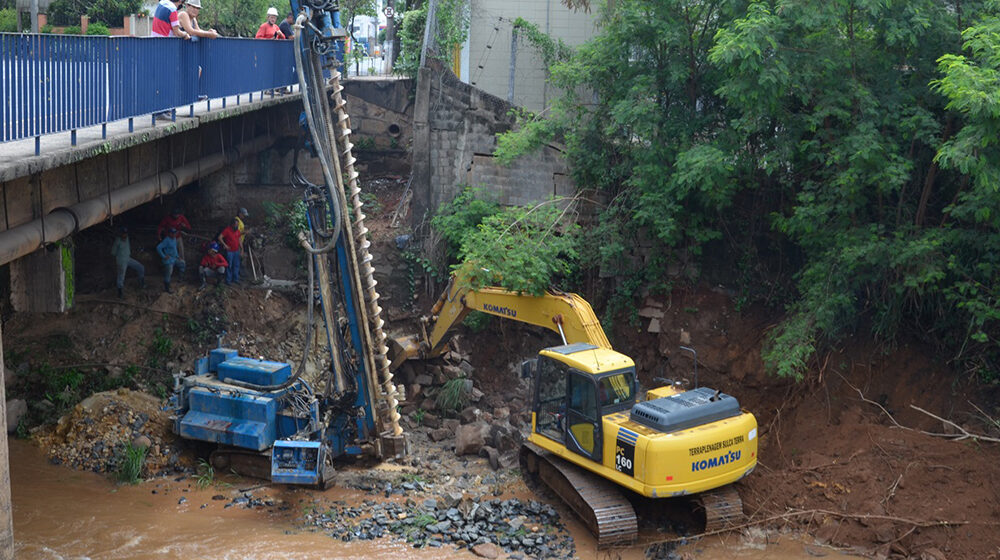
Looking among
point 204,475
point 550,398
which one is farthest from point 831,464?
point 204,475

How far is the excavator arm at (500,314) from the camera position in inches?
497

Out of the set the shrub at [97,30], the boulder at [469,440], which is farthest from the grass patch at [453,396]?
the shrub at [97,30]

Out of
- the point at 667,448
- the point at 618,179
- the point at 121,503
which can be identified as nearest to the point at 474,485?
the point at 667,448

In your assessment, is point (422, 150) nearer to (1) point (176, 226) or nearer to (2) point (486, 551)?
(1) point (176, 226)

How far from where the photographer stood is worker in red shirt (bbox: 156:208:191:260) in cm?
1692

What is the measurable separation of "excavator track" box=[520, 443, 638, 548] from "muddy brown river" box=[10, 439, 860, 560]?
0.72 ft

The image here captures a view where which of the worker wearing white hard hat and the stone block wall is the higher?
the worker wearing white hard hat

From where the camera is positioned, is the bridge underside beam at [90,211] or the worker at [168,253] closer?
the bridge underside beam at [90,211]

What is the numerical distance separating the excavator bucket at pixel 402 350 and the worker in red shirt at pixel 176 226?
15.8ft

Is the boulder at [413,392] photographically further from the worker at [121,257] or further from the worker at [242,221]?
the worker at [121,257]

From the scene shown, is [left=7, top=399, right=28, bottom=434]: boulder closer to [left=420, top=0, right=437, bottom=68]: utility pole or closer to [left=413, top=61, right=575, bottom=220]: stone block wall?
[left=413, top=61, right=575, bottom=220]: stone block wall

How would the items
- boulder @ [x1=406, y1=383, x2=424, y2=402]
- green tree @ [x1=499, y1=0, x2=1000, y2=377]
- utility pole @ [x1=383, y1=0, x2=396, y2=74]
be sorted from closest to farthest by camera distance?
1. green tree @ [x1=499, y1=0, x2=1000, y2=377]
2. boulder @ [x1=406, y1=383, x2=424, y2=402]
3. utility pole @ [x1=383, y1=0, x2=396, y2=74]

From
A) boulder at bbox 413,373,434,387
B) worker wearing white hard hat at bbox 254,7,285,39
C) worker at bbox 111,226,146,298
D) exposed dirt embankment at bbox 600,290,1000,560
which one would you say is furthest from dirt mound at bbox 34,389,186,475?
exposed dirt embankment at bbox 600,290,1000,560

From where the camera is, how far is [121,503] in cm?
1200
